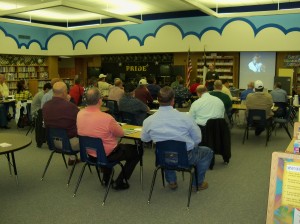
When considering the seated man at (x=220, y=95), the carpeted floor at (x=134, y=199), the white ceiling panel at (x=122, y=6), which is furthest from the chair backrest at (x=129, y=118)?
the white ceiling panel at (x=122, y=6)

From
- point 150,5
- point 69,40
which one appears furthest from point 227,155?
point 69,40

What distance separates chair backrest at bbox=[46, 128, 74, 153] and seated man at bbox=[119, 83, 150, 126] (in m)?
1.86

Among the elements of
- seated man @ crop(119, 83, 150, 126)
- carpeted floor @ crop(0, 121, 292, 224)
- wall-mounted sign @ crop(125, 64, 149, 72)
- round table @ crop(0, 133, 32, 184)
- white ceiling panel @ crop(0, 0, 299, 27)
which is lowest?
carpeted floor @ crop(0, 121, 292, 224)

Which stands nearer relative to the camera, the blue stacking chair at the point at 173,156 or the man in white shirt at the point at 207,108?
the blue stacking chair at the point at 173,156

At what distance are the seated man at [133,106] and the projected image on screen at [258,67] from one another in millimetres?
7361

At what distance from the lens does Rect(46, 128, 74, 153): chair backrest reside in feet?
13.9

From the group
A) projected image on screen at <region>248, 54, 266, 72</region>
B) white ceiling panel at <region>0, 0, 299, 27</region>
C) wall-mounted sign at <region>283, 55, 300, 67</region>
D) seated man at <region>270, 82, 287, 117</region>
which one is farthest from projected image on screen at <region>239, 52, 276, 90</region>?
seated man at <region>270, 82, 287, 117</region>

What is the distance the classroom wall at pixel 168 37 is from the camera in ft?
37.2

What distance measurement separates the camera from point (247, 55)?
12.3 metres

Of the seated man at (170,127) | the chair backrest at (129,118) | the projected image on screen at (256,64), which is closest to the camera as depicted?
the seated man at (170,127)

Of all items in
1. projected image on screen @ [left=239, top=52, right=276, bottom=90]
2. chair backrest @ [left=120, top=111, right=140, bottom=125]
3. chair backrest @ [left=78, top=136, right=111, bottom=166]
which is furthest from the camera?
projected image on screen @ [left=239, top=52, right=276, bottom=90]

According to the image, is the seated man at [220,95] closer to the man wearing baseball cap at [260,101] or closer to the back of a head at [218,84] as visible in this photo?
the back of a head at [218,84]

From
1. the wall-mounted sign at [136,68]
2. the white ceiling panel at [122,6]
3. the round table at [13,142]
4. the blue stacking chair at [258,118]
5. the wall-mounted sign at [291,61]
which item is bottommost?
the blue stacking chair at [258,118]

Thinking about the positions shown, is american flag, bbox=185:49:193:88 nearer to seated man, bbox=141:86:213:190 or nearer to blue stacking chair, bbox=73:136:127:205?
seated man, bbox=141:86:213:190
